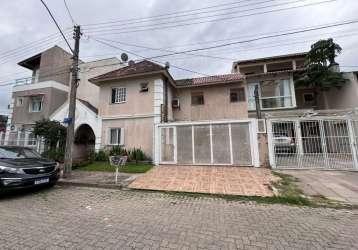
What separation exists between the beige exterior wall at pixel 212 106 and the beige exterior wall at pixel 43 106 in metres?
10.3

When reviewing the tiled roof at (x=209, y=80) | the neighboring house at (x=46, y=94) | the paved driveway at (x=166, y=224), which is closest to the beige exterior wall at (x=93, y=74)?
the neighboring house at (x=46, y=94)

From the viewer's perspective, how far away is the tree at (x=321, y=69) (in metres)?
16.2

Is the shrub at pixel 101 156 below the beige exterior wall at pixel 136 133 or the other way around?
below

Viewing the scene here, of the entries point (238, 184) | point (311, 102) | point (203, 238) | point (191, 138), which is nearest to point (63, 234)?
point (203, 238)

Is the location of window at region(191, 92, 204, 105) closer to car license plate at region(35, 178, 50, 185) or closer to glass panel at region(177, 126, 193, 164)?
glass panel at region(177, 126, 193, 164)

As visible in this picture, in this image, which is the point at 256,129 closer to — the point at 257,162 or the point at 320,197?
the point at 257,162

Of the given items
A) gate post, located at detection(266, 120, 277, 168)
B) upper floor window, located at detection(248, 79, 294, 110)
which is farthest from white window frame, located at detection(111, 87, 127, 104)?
upper floor window, located at detection(248, 79, 294, 110)

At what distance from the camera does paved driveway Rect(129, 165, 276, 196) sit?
6.54 metres

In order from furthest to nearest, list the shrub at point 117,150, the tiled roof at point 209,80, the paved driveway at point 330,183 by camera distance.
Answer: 1. the tiled roof at point 209,80
2. the shrub at point 117,150
3. the paved driveway at point 330,183

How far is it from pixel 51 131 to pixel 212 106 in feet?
38.1

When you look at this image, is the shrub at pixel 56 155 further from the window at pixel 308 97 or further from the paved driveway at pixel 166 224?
the window at pixel 308 97

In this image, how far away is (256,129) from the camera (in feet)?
34.2

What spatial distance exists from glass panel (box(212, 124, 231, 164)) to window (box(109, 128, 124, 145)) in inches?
248

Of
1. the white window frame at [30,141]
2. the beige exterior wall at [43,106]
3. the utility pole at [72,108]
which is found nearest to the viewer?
the utility pole at [72,108]
